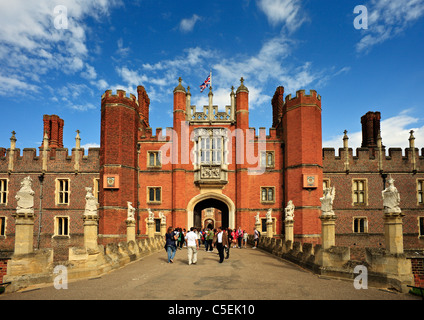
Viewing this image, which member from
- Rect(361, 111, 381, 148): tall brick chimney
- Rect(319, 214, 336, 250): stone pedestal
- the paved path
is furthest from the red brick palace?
the paved path

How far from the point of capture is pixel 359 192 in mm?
26219

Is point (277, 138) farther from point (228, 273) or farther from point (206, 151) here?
point (228, 273)

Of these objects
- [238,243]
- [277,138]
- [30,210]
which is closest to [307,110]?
[277,138]

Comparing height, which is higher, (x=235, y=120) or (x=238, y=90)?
(x=238, y=90)

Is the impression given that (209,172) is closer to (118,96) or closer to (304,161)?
(304,161)

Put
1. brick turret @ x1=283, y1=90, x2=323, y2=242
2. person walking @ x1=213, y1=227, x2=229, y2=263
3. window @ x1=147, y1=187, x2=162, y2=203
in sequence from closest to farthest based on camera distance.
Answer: person walking @ x1=213, y1=227, x2=229, y2=263 → brick turret @ x1=283, y1=90, x2=323, y2=242 → window @ x1=147, y1=187, x2=162, y2=203

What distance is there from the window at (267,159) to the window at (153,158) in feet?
28.6

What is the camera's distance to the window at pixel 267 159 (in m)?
26.4

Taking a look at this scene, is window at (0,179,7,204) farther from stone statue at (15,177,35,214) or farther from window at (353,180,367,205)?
window at (353,180,367,205)

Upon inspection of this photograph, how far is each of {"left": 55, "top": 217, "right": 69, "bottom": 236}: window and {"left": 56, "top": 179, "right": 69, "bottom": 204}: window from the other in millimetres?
1400

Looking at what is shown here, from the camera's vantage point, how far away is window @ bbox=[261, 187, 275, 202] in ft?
85.9

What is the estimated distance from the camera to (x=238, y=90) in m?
27.1

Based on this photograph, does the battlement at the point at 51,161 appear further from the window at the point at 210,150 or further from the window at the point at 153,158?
the window at the point at 210,150

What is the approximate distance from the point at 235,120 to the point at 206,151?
3.67 m
